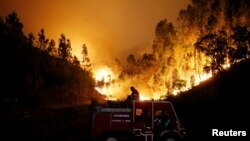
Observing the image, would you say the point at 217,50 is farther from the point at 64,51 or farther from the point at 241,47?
the point at 64,51

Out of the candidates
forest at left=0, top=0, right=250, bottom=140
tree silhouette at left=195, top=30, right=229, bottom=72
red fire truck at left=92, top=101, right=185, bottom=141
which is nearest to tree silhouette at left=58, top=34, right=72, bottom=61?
forest at left=0, top=0, right=250, bottom=140

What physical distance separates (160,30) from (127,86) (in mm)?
30943

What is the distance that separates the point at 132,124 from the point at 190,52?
62.0 metres

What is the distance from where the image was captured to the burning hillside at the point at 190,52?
55.0 meters

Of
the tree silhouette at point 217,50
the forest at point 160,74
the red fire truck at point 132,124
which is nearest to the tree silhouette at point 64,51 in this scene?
the forest at point 160,74

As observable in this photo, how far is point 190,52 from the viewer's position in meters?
79.6

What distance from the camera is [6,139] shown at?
25.2m

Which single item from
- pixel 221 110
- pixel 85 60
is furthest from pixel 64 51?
pixel 221 110

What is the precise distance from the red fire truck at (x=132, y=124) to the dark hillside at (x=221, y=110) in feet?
14.4

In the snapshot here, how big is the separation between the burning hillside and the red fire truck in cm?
3448

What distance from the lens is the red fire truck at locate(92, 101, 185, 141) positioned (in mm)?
19906

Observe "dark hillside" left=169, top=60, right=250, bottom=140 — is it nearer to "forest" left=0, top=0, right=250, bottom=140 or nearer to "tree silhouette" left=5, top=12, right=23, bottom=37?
"forest" left=0, top=0, right=250, bottom=140

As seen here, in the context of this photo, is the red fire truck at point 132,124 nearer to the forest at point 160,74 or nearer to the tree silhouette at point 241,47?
the forest at point 160,74

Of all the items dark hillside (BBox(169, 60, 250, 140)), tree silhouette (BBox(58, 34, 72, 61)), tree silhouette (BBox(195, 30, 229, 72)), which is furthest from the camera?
tree silhouette (BBox(58, 34, 72, 61))
